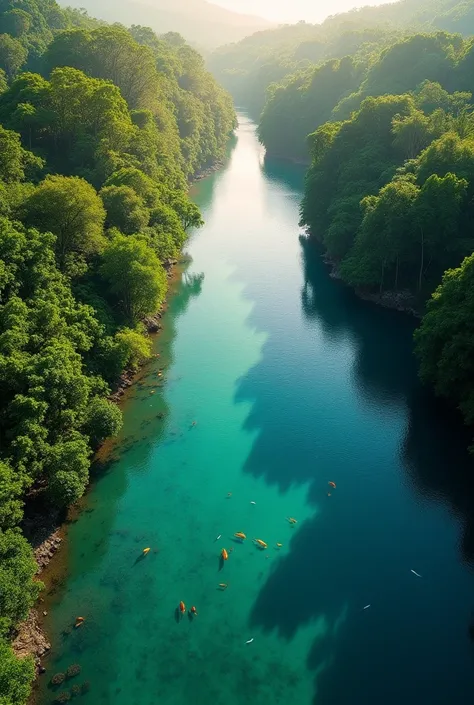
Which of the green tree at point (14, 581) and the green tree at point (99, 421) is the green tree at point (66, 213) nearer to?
the green tree at point (99, 421)

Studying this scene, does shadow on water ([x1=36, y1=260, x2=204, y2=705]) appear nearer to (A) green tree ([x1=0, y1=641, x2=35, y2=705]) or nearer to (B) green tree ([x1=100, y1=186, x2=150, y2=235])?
(A) green tree ([x1=0, y1=641, x2=35, y2=705])

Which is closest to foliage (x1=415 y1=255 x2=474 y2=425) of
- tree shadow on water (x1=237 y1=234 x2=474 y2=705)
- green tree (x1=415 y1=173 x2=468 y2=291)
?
tree shadow on water (x1=237 y1=234 x2=474 y2=705)

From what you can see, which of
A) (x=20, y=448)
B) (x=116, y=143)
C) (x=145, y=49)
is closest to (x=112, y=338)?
(x=20, y=448)

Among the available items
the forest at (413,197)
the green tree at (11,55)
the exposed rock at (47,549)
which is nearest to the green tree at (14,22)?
the green tree at (11,55)

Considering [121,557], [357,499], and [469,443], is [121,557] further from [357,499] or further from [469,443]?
[469,443]

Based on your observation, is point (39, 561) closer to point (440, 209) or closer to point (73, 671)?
point (73, 671)

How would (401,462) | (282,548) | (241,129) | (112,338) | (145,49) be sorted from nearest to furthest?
(282,548) → (401,462) → (112,338) → (145,49) → (241,129)

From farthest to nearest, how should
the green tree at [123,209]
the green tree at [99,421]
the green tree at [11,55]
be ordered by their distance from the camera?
the green tree at [11,55] < the green tree at [123,209] < the green tree at [99,421]
